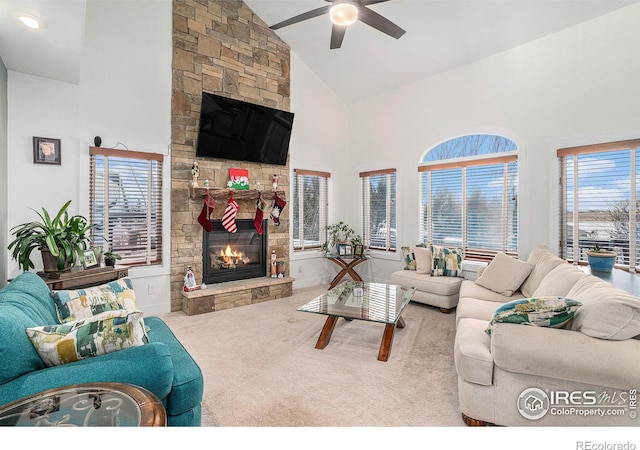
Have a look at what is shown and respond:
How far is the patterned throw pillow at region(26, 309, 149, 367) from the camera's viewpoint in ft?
4.53

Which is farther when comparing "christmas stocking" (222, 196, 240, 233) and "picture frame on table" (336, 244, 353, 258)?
"picture frame on table" (336, 244, 353, 258)

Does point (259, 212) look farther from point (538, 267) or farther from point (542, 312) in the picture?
point (542, 312)

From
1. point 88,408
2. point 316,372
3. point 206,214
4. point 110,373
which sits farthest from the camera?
point 206,214

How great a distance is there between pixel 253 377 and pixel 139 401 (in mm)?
1468

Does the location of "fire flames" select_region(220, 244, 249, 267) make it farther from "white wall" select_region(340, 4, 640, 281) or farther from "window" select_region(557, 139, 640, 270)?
"window" select_region(557, 139, 640, 270)

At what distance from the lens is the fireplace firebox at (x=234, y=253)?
4.50 m

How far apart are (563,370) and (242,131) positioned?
4.34 metres

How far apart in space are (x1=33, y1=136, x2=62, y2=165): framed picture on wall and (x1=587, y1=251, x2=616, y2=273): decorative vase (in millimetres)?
5421

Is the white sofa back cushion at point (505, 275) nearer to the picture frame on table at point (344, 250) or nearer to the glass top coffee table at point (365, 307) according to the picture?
the glass top coffee table at point (365, 307)

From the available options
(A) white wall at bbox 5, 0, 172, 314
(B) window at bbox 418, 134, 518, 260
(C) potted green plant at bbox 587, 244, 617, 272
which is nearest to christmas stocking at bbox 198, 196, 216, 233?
(A) white wall at bbox 5, 0, 172, 314

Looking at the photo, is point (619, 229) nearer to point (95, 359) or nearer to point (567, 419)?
point (567, 419)

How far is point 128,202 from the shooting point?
3.92 meters

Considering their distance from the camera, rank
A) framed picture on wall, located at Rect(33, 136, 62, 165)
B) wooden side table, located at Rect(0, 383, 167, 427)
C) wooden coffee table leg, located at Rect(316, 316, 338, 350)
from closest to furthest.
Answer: wooden side table, located at Rect(0, 383, 167, 427) → wooden coffee table leg, located at Rect(316, 316, 338, 350) → framed picture on wall, located at Rect(33, 136, 62, 165)

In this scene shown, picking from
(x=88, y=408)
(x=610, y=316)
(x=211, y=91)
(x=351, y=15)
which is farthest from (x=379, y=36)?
(x=88, y=408)
